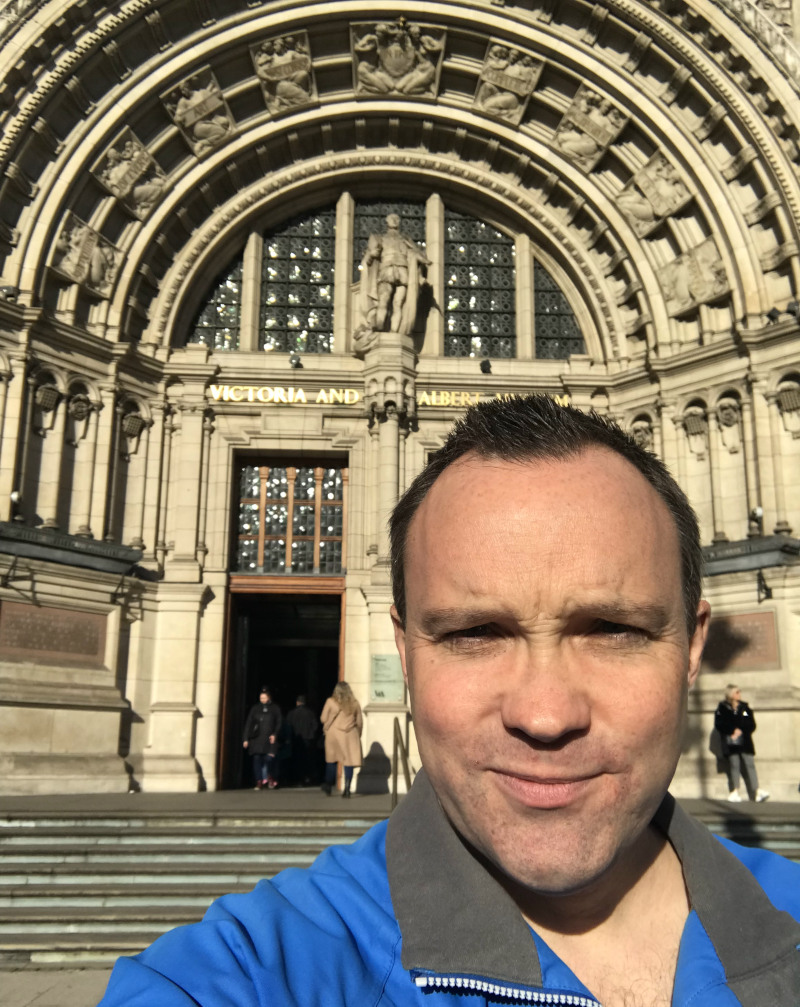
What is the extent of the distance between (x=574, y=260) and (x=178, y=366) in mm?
8016

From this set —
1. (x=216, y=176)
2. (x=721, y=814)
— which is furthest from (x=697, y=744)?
(x=216, y=176)

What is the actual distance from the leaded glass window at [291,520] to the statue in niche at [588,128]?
295 inches

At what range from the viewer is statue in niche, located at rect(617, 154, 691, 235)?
51.2 ft

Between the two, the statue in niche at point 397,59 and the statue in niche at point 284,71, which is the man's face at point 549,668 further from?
the statue in niche at point 397,59

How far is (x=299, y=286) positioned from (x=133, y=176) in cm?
373

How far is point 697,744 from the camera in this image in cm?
1348

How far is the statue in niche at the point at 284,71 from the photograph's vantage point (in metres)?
15.9

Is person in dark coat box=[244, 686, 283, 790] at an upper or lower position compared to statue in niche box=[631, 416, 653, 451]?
lower

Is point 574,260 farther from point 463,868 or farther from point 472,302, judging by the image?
point 463,868

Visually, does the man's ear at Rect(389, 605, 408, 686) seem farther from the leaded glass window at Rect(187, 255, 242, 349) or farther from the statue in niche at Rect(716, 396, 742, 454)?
the leaded glass window at Rect(187, 255, 242, 349)

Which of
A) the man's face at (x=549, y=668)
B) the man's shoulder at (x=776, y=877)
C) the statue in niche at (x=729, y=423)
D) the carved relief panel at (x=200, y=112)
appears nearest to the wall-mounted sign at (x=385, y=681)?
the statue in niche at (x=729, y=423)

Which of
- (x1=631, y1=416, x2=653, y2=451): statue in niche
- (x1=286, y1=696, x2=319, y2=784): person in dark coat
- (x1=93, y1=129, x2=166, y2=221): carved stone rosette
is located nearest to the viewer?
(x1=93, y1=129, x2=166, y2=221): carved stone rosette

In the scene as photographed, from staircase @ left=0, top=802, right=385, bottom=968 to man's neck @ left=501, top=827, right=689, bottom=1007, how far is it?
613 cm

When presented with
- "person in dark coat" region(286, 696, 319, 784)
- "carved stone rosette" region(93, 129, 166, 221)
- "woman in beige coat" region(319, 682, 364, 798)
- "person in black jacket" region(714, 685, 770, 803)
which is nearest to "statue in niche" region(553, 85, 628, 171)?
"carved stone rosette" region(93, 129, 166, 221)
